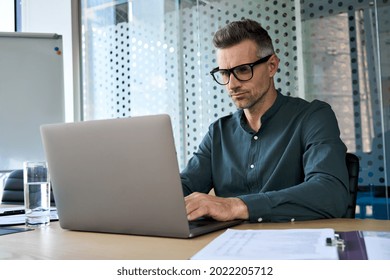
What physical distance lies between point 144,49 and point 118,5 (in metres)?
0.56

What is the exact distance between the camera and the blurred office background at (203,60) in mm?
3055

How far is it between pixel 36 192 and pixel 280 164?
819 mm

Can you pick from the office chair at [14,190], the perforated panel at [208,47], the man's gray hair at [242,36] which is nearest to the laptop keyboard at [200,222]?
the man's gray hair at [242,36]

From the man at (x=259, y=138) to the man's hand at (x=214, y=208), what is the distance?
221 millimetres

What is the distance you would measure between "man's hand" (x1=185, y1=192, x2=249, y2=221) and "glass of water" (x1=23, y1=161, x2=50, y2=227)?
41cm

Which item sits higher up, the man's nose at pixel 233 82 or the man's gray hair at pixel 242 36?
the man's gray hair at pixel 242 36

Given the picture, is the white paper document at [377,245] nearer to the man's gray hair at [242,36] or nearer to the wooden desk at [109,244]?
the wooden desk at [109,244]

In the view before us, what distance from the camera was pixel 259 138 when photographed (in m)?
1.73

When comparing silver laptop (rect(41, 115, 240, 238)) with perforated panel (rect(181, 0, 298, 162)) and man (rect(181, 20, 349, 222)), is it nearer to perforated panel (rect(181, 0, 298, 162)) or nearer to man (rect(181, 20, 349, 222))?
man (rect(181, 20, 349, 222))

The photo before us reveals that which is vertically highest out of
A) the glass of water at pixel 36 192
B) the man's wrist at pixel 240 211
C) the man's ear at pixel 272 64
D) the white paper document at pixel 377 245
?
the man's ear at pixel 272 64

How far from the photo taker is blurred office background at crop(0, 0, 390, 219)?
305 cm

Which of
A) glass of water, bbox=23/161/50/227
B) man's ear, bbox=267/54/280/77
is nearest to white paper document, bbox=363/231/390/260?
glass of water, bbox=23/161/50/227

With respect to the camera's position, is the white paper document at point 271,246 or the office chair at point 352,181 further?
the office chair at point 352,181

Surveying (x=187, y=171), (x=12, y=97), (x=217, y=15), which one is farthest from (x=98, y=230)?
(x=12, y=97)
